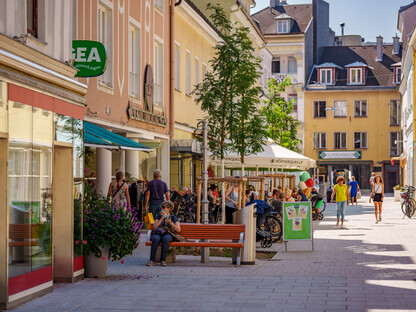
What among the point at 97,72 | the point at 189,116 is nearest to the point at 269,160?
the point at 189,116

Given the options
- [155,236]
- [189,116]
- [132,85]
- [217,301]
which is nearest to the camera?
[217,301]

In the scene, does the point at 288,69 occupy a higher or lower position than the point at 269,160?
higher

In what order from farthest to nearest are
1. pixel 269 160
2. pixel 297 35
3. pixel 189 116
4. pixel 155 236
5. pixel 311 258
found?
pixel 297 35, pixel 189 116, pixel 269 160, pixel 311 258, pixel 155 236

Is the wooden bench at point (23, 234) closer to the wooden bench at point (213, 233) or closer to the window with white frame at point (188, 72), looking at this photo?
the wooden bench at point (213, 233)

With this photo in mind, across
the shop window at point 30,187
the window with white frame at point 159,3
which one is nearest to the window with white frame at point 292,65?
the window with white frame at point 159,3

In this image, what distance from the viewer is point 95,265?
40.6ft

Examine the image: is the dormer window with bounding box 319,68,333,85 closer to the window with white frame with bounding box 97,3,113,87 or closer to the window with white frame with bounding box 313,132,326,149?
Result: the window with white frame with bounding box 313,132,326,149

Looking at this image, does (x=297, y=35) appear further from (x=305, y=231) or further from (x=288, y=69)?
(x=305, y=231)

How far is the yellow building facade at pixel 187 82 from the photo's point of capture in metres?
28.7

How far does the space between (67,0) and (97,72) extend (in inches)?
46.7

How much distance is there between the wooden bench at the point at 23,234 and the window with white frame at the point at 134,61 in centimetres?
1308

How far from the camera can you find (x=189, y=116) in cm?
3147

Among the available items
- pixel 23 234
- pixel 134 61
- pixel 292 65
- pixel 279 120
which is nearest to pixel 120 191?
pixel 134 61

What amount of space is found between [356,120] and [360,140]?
191 centimetres
